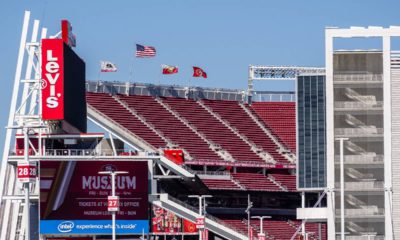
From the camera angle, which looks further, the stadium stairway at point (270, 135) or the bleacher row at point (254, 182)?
the stadium stairway at point (270, 135)

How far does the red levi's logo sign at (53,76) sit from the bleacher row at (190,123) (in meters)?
31.8

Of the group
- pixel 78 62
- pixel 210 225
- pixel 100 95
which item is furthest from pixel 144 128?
pixel 78 62

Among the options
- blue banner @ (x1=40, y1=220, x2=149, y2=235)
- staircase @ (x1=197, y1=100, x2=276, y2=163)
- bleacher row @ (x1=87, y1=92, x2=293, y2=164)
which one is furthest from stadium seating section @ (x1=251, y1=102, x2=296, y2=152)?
blue banner @ (x1=40, y1=220, x2=149, y2=235)

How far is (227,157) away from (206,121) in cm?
619

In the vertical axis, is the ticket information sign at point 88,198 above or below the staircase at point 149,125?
below

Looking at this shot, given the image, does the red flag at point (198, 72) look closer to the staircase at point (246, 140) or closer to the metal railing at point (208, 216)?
the staircase at point (246, 140)

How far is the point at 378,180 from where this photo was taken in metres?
122

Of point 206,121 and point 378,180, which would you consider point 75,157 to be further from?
point 206,121

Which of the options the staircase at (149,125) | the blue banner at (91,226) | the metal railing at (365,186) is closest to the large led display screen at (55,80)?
the blue banner at (91,226)

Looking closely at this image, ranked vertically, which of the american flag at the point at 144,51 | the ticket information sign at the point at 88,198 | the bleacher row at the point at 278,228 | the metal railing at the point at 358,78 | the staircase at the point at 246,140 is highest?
the american flag at the point at 144,51

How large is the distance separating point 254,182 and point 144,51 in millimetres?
17741

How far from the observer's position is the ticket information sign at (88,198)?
122062 millimetres

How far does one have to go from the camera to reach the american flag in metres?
148

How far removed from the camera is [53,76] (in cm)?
11719
